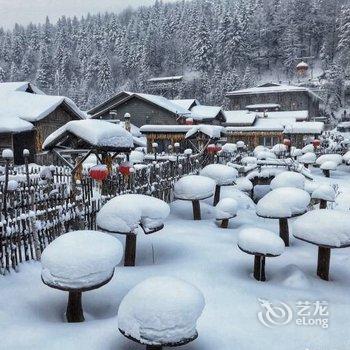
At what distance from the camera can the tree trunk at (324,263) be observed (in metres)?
8.59

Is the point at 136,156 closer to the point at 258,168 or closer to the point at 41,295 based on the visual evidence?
the point at 258,168

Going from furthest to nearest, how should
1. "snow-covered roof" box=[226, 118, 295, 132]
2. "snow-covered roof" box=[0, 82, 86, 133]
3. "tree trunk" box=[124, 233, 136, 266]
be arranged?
"snow-covered roof" box=[226, 118, 295, 132] → "snow-covered roof" box=[0, 82, 86, 133] → "tree trunk" box=[124, 233, 136, 266]

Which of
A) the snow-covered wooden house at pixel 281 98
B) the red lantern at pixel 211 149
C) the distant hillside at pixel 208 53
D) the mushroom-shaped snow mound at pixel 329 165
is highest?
the distant hillside at pixel 208 53

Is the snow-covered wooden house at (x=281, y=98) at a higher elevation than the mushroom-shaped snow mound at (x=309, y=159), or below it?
higher

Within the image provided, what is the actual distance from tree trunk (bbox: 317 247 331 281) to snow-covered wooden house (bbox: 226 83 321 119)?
4948cm

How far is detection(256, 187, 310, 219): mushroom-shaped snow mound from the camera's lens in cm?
995

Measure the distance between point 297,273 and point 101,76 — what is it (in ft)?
254

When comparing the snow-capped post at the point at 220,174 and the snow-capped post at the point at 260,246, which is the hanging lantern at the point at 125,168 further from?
the snow-capped post at the point at 260,246

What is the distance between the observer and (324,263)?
8609 mm

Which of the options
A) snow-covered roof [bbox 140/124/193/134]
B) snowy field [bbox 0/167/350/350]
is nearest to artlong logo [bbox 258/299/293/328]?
snowy field [bbox 0/167/350/350]

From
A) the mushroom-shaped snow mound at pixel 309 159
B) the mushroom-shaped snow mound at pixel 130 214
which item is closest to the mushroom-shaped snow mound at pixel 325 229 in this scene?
the mushroom-shaped snow mound at pixel 130 214

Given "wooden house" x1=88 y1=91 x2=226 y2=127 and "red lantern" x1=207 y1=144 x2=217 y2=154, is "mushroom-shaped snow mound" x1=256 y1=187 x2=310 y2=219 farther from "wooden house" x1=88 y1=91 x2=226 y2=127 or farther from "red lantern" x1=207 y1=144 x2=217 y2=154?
"wooden house" x1=88 y1=91 x2=226 y2=127

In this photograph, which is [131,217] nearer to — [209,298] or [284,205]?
→ [209,298]

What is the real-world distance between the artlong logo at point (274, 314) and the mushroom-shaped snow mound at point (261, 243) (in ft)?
3.65
